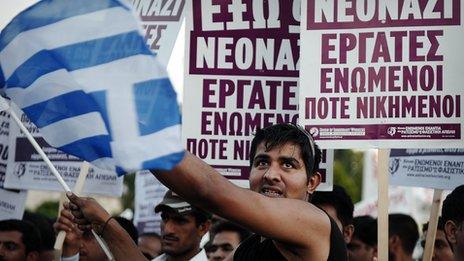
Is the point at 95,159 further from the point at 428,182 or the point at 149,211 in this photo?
the point at 149,211

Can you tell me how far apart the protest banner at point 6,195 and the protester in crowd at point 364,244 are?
105 inches

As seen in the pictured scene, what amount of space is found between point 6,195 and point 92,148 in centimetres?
512

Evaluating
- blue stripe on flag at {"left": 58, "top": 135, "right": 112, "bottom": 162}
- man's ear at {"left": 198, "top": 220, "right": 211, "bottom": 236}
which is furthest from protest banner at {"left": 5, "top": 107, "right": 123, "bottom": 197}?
blue stripe on flag at {"left": 58, "top": 135, "right": 112, "bottom": 162}

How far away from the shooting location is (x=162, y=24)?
26.8 ft

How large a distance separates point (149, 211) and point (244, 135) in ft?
13.7

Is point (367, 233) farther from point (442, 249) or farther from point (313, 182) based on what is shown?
point (313, 182)

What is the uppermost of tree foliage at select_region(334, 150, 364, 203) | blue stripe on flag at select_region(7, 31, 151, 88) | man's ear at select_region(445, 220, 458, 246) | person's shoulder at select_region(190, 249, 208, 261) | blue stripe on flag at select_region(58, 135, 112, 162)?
blue stripe on flag at select_region(7, 31, 151, 88)

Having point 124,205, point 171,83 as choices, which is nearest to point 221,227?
point 171,83

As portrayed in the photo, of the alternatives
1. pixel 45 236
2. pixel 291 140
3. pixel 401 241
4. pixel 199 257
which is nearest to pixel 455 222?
pixel 291 140

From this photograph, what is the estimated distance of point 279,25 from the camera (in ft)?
25.8

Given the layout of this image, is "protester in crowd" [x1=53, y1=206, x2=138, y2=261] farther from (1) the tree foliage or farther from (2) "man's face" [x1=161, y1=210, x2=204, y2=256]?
(1) the tree foliage

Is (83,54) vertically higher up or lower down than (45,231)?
higher up

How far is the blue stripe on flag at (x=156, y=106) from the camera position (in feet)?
13.4

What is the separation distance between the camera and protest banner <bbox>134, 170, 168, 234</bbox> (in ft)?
37.8
